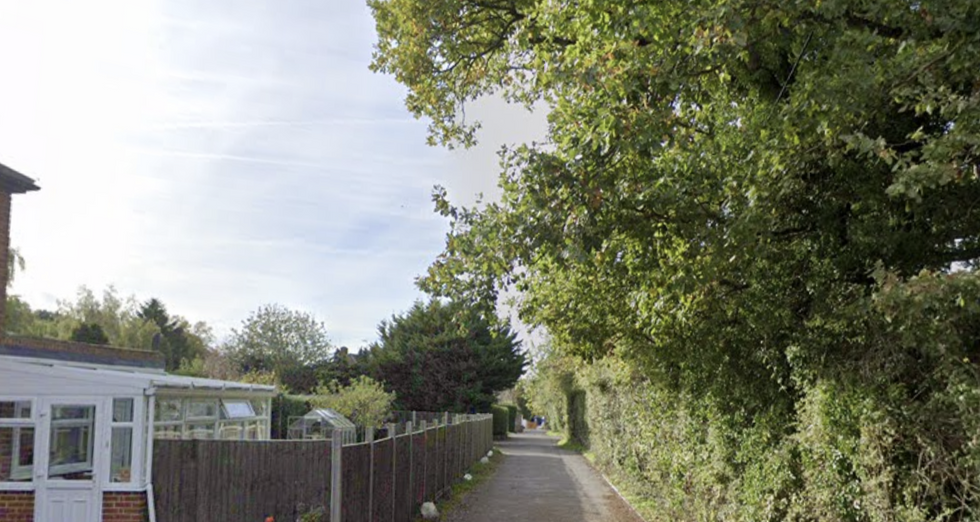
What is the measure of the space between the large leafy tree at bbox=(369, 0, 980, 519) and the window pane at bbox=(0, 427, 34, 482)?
324 inches

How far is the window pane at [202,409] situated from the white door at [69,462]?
399 cm

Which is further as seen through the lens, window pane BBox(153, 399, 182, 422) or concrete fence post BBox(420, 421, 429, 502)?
concrete fence post BBox(420, 421, 429, 502)

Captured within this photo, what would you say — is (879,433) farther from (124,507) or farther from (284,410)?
(284,410)

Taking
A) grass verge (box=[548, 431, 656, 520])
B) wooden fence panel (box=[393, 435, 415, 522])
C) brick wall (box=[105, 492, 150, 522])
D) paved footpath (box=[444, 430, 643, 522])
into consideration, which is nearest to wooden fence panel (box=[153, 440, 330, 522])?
brick wall (box=[105, 492, 150, 522])

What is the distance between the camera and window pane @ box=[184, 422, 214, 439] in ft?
56.2

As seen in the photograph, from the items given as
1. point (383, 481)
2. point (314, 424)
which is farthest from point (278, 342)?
point (383, 481)

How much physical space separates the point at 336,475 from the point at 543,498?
10.2m

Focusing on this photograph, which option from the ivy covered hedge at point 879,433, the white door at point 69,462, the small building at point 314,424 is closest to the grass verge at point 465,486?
the small building at point 314,424

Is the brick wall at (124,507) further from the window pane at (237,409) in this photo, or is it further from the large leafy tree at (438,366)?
the large leafy tree at (438,366)

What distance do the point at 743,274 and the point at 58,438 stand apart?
10.9 metres

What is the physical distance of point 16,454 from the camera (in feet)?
42.8

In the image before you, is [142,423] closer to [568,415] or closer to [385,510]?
[385,510]

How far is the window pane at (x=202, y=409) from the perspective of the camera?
688 inches

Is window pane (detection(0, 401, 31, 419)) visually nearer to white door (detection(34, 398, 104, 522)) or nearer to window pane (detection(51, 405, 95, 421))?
white door (detection(34, 398, 104, 522))
